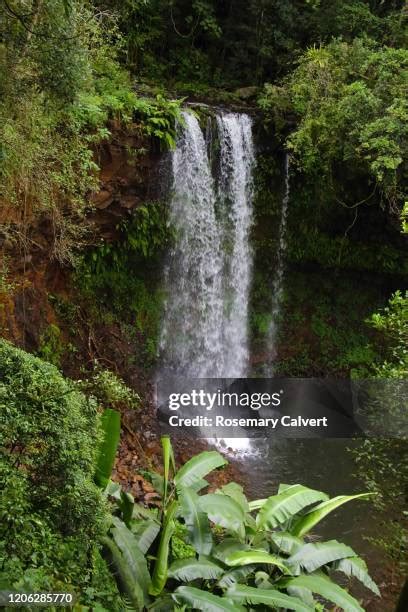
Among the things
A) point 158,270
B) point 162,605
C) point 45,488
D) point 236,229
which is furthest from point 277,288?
point 45,488

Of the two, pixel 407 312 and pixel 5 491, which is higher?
pixel 407 312

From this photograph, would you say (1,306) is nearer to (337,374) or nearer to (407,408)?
(407,408)

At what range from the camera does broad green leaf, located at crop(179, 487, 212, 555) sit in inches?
183

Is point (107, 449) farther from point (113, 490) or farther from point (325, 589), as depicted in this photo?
point (325, 589)

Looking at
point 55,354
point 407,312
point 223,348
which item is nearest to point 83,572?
point 407,312

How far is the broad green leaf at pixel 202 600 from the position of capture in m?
3.94

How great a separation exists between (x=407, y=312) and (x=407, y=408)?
1462mm

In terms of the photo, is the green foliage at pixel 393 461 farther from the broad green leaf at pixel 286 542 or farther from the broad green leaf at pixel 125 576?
the broad green leaf at pixel 125 576

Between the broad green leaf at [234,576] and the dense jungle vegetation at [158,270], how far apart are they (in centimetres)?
2

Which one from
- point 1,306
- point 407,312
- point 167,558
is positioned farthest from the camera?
point 1,306

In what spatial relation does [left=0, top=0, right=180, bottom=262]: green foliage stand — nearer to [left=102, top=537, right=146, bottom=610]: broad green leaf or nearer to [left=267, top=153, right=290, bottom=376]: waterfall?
[left=102, top=537, right=146, bottom=610]: broad green leaf

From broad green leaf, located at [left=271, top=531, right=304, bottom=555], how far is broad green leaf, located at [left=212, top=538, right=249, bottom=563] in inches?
11.8

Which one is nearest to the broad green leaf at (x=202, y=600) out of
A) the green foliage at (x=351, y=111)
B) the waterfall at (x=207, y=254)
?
the waterfall at (x=207, y=254)

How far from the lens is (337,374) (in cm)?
1365
